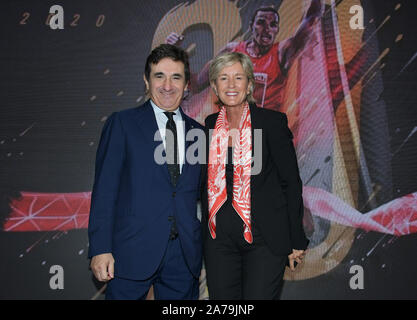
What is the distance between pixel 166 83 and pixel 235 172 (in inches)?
22.9

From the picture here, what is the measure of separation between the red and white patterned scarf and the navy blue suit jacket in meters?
0.15

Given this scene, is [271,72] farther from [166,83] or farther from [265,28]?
[166,83]

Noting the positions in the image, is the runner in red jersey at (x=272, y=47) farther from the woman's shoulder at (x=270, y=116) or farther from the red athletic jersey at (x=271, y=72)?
the woman's shoulder at (x=270, y=116)

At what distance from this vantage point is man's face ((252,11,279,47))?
285cm

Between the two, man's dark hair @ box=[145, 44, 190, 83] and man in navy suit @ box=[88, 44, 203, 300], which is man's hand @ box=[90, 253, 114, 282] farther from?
man's dark hair @ box=[145, 44, 190, 83]

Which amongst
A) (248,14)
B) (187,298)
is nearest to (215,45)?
(248,14)

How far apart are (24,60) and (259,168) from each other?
7.38ft

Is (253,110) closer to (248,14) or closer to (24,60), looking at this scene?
(248,14)

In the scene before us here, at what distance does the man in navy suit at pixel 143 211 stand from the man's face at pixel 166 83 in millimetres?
29

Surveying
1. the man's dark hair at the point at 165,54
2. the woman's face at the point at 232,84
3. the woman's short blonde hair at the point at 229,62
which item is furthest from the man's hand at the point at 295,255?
the man's dark hair at the point at 165,54

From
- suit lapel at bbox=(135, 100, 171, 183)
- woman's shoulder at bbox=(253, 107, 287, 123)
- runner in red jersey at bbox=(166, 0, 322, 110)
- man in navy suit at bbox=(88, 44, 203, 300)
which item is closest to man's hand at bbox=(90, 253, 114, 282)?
man in navy suit at bbox=(88, 44, 203, 300)

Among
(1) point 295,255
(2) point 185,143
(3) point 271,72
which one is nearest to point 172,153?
(2) point 185,143

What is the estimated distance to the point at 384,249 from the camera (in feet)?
9.50

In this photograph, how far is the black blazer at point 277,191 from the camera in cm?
174
